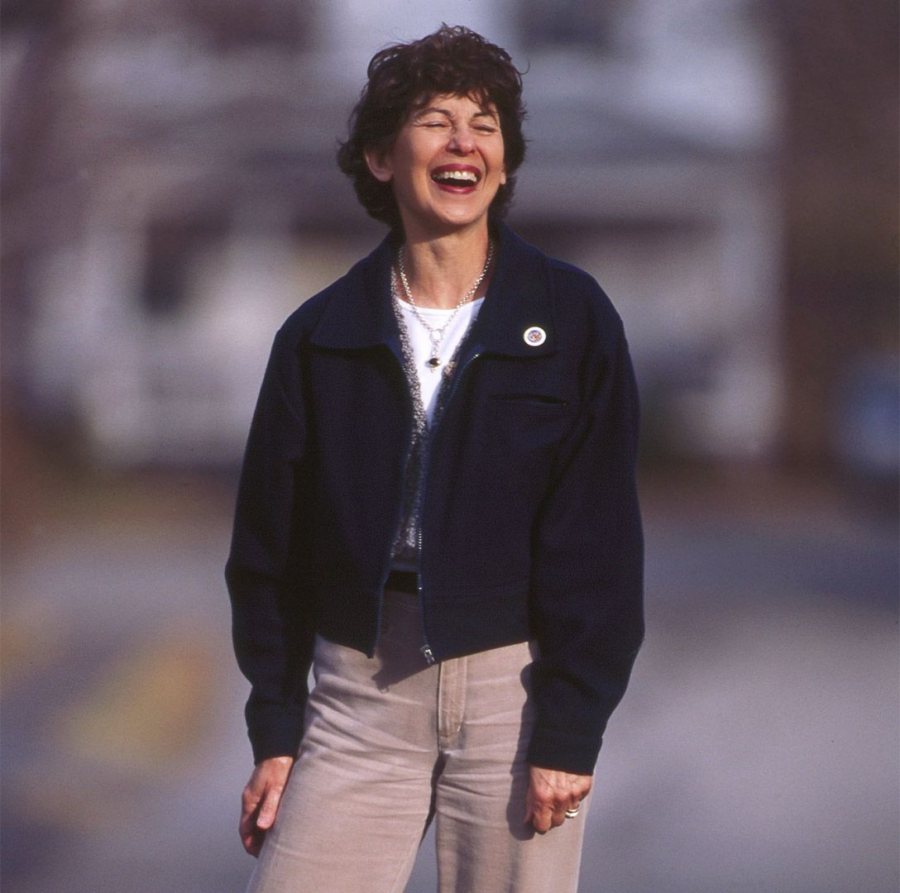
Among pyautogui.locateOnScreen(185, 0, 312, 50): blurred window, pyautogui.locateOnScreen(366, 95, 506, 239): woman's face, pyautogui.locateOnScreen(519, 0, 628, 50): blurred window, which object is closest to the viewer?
pyautogui.locateOnScreen(366, 95, 506, 239): woman's face

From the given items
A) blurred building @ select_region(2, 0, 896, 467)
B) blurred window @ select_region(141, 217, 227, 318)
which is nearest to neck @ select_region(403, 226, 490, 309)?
blurred building @ select_region(2, 0, 896, 467)

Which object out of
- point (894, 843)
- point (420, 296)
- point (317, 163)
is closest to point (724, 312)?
point (317, 163)

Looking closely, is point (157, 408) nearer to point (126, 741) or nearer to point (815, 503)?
point (815, 503)

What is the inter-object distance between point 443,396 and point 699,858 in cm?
225

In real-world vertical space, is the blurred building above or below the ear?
above

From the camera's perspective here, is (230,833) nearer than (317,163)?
Yes

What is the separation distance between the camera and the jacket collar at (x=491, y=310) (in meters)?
1.98

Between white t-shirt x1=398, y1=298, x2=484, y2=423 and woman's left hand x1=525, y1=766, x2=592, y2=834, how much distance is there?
1.73ft

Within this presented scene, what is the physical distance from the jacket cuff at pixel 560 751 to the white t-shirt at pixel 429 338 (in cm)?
48

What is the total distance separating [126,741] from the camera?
16.3ft

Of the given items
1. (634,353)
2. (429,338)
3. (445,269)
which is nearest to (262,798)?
(429,338)

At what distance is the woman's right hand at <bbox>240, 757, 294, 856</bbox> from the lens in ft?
6.70

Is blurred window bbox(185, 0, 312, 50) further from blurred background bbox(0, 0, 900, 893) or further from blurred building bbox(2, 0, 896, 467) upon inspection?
blurred building bbox(2, 0, 896, 467)

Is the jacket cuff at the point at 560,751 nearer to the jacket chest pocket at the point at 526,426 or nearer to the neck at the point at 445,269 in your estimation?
the jacket chest pocket at the point at 526,426
